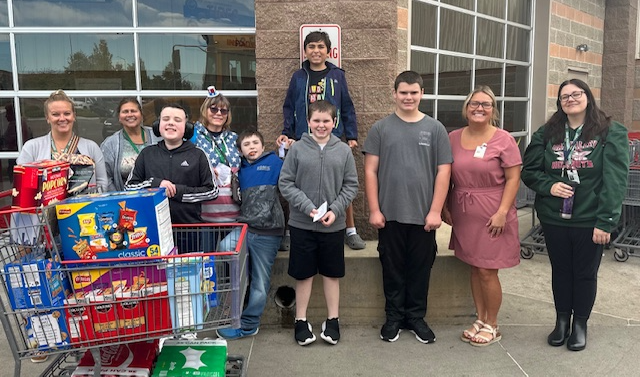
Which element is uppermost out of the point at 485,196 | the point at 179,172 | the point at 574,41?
the point at 574,41

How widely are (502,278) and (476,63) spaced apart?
3979 millimetres

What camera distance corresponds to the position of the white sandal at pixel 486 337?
4012mm

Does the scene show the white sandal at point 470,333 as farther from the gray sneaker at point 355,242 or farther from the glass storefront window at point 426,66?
the glass storefront window at point 426,66

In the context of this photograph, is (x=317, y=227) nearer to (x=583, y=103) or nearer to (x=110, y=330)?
(x=110, y=330)

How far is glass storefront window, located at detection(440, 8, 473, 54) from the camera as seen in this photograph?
7406 mm

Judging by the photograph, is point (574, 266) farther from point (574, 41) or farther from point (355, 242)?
point (574, 41)

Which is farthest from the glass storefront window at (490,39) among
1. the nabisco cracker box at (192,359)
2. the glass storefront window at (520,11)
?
the nabisco cracker box at (192,359)

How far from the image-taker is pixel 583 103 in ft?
12.2

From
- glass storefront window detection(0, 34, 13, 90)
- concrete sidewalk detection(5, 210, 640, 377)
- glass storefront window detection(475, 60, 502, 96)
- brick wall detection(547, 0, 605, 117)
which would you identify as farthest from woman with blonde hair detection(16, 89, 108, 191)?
brick wall detection(547, 0, 605, 117)

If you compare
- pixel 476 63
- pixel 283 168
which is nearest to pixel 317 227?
pixel 283 168

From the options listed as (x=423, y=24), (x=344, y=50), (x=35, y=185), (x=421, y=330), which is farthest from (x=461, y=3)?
(x=35, y=185)

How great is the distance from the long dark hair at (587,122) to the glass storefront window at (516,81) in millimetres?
5606

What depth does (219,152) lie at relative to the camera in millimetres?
4078

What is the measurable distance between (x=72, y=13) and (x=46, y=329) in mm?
3962
